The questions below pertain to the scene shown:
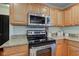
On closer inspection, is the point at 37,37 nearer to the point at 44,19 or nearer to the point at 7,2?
the point at 44,19

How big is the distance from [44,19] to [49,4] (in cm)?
18

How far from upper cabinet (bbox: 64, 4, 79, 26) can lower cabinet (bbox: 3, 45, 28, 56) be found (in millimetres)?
523

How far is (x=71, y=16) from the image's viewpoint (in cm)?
112

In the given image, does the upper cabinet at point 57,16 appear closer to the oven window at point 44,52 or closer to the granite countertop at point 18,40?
the granite countertop at point 18,40

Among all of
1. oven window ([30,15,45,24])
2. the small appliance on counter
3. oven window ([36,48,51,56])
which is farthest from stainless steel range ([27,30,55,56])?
the small appliance on counter

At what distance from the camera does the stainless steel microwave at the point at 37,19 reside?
1.14 metres

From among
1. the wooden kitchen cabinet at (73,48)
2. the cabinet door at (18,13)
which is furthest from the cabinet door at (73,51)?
the cabinet door at (18,13)

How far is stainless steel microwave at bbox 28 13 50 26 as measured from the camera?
3.75 feet

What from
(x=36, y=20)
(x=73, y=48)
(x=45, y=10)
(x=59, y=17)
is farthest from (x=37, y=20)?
(x=73, y=48)

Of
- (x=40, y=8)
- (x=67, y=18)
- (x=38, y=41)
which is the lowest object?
(x=38, y=41)

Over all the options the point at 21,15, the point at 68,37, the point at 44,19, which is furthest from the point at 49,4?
the point at 68,37

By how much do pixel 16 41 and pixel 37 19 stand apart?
0.35m

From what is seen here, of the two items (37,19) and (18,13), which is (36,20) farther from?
(18,13)

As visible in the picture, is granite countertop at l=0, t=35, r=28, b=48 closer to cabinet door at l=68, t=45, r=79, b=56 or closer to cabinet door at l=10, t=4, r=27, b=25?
cabinet door at l=10, t=4, r=27, b=25
